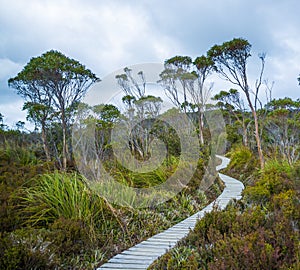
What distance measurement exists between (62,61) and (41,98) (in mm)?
4124

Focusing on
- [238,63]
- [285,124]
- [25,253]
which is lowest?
[25,253]

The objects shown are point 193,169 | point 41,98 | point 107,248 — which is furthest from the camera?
point 41,98

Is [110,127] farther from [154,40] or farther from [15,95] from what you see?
[154,40]

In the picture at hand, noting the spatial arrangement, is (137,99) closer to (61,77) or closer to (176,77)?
(176,77)

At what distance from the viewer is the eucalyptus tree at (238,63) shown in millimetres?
10055

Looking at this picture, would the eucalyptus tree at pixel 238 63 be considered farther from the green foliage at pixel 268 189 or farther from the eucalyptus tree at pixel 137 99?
the eucalyptus tree at pixel 137 99

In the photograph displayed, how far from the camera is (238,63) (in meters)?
10.4

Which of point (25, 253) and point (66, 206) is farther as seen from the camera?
point (66, 206)

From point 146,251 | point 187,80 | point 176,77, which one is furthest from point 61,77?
point 187,80

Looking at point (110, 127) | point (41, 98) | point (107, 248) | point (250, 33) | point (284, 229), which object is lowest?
point (107, 248)

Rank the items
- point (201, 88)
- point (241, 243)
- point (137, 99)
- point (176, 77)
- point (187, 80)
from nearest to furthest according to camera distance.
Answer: point (241, 243) → point (137, 99) → point (176, 77) → point (187, 80) → point (201, 88)

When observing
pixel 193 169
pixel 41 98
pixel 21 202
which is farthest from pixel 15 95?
pixel 21 202

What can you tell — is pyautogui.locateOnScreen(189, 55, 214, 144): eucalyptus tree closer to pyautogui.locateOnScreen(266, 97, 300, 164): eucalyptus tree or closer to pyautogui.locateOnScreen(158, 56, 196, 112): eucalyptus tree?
pyautogui.locateOnScreen(158, 56, 196, 112): eucalyptus tree

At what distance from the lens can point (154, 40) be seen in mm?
8828
